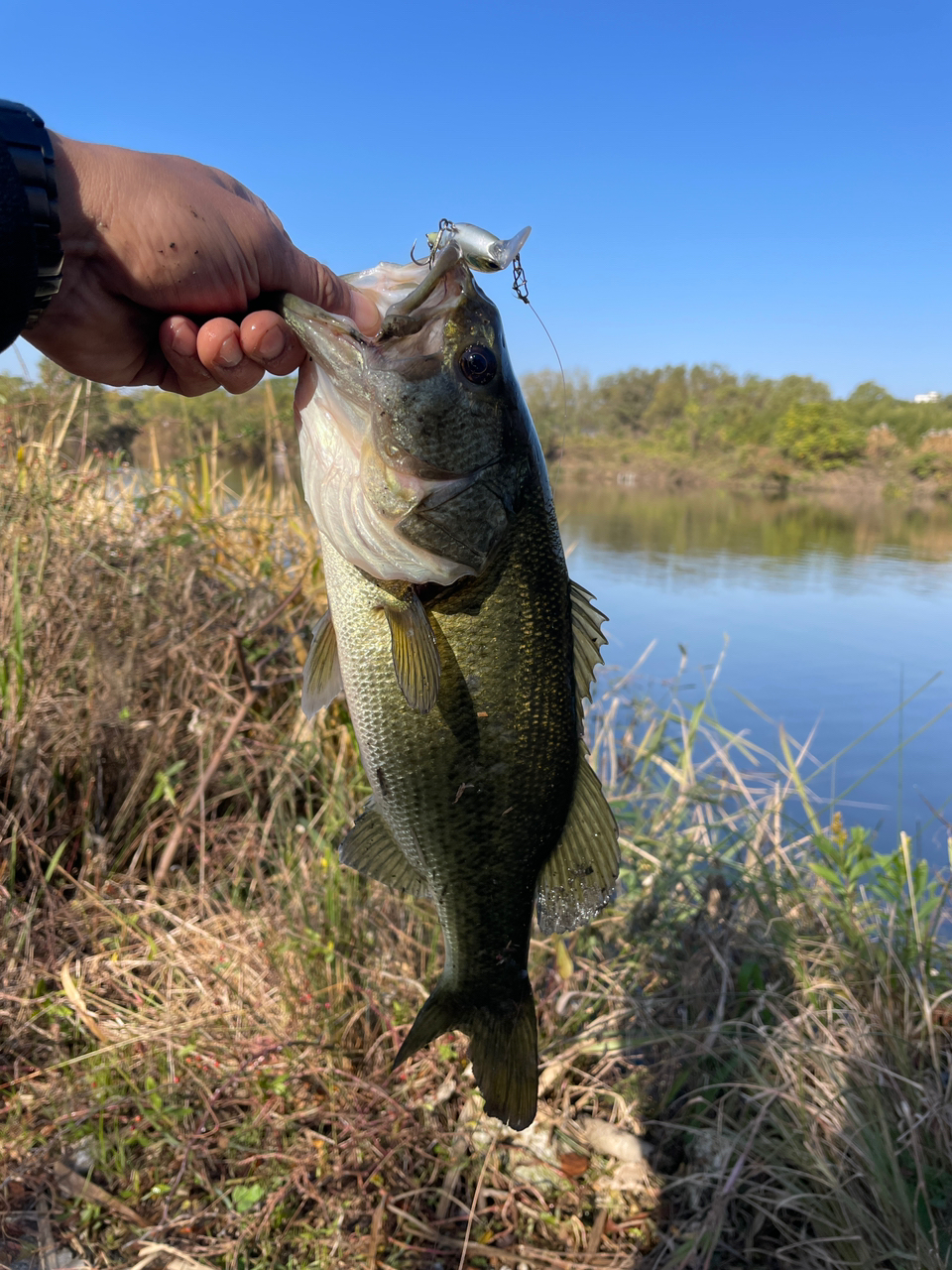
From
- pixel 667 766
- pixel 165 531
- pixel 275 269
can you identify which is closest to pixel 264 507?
pixel 165 531

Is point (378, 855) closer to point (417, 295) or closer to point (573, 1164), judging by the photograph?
point (417, 295)

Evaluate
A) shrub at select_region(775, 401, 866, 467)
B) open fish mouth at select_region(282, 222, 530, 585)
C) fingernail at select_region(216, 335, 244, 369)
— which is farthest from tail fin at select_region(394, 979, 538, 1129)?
shrub at select_region(775, 401, 866, 467)

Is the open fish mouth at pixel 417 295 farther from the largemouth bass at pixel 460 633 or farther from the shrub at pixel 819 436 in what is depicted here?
the shrub at pixel 819 436

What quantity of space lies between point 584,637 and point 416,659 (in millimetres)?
448

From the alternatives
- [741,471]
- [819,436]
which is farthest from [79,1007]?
[819,436]

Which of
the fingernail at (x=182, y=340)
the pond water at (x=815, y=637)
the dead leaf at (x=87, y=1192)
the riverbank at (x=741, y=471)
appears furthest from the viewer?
the riverbank at (x=741, y=471)

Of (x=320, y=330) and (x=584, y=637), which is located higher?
(x=320, y=330)

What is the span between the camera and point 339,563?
1722mm

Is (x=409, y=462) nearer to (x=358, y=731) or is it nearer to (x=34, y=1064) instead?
(x=358, y=731)

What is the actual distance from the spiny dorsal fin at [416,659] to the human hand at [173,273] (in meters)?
0.62

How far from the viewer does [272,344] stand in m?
1.63

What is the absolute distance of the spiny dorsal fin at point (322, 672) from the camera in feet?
6.01

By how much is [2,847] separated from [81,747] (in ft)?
1.80

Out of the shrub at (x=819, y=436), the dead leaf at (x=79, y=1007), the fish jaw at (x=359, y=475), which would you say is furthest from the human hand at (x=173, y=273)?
the shrub at (x=819, y=436)
